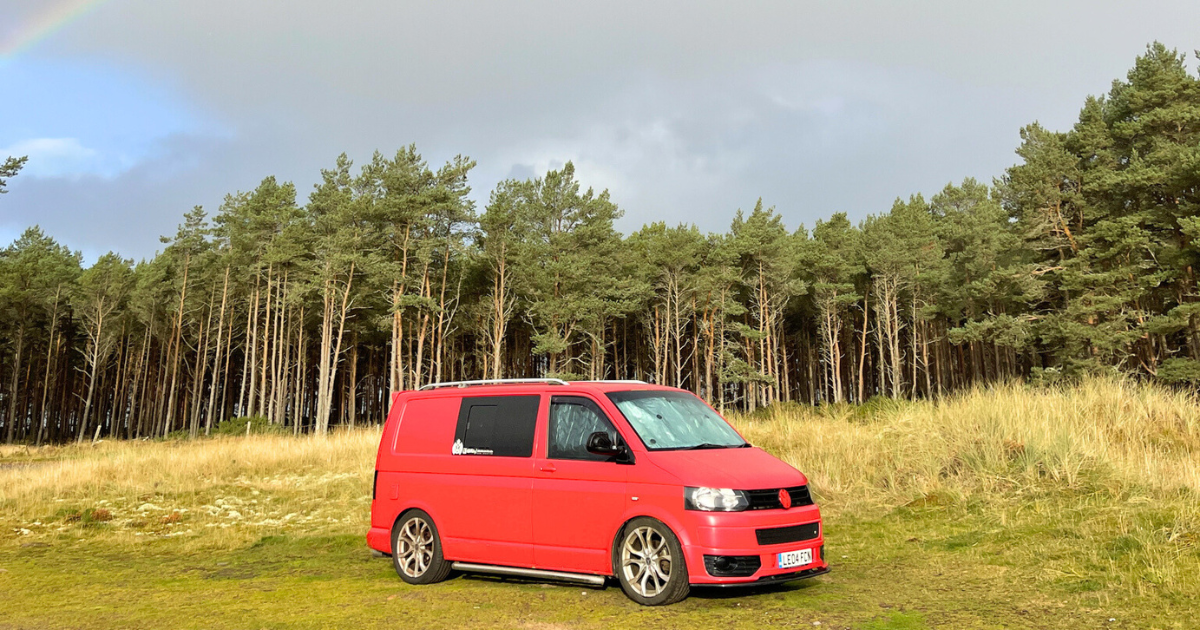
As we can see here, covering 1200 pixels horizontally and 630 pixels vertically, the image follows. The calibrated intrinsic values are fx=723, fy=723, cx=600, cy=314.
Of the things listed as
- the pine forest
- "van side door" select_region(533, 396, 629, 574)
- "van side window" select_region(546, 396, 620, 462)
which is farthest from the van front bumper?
the pine forest

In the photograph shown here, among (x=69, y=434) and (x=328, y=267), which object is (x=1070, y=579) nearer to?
(x=328, y=267)

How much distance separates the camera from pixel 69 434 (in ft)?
250

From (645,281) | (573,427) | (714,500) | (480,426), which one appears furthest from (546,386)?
(645,281)

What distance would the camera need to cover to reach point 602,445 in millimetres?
7094

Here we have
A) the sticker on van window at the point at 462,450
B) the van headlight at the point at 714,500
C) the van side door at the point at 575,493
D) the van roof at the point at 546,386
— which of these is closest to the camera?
the van headlight at the point at 714,500

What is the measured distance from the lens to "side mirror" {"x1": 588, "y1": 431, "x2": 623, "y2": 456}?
23.3 feet

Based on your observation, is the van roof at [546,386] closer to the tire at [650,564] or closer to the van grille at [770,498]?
the tire at [650,564]

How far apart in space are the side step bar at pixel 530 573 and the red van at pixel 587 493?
2 cm

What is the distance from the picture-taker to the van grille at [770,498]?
21.8 feet

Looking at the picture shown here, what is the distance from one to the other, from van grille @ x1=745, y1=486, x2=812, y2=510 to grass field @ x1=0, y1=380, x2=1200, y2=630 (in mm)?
922

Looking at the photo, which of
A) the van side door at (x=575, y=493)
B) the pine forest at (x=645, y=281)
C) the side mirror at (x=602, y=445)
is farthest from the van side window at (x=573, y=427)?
the pine forest at (x=645, y=281)

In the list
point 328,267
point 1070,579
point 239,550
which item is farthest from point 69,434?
point 1070,579

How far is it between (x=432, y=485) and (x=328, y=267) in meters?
41.2

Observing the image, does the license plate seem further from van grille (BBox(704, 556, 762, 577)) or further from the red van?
van grille (BBox(704, 556, 762, 577))
